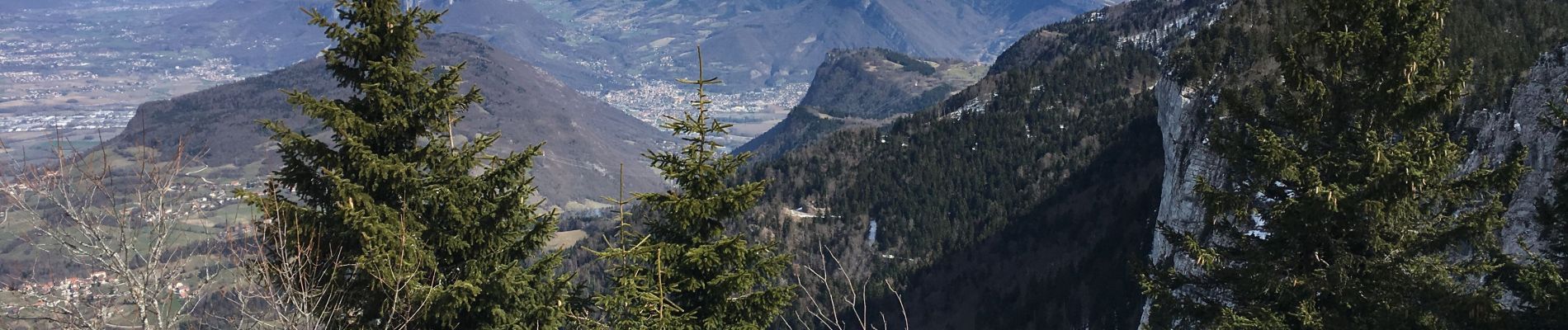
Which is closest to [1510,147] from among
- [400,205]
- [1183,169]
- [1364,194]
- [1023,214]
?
[1183,169]

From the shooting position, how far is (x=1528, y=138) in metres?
39.5

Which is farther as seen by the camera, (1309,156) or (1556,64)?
(1556,64)

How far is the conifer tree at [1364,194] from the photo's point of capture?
52.9ft

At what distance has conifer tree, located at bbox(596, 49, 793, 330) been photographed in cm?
1822

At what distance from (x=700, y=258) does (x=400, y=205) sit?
5.61 meters

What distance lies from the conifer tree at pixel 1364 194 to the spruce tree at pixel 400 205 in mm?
12196

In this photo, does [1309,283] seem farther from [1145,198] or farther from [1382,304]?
[1145,198]

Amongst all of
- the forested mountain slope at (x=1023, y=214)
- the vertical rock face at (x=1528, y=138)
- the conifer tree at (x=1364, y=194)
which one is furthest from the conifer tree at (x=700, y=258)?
the forested mountain slope at (x=1023, y=214)

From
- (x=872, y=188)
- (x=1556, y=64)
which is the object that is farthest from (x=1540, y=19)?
(x=872, y=188)

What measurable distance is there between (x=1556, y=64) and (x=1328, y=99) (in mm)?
29595

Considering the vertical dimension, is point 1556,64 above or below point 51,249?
above

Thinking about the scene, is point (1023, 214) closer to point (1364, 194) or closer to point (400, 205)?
point (1364, 194)

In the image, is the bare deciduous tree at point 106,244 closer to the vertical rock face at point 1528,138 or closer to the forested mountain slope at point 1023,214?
the vertical rock face at point 1528,138

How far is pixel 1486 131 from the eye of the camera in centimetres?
4741
